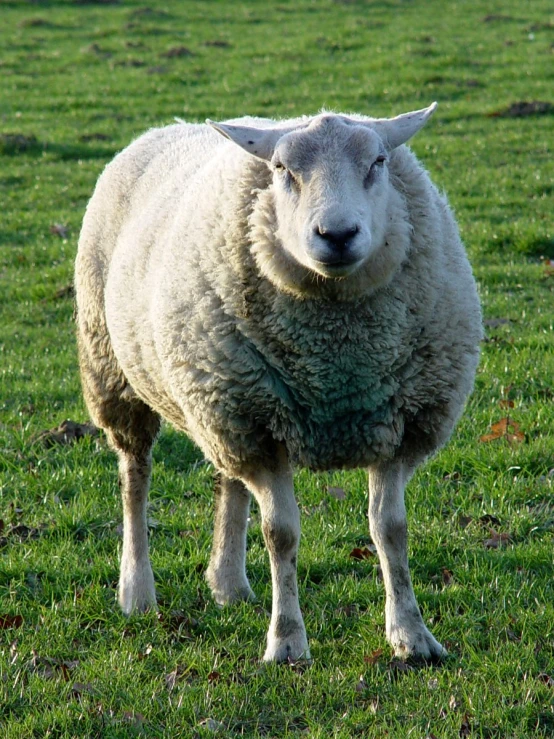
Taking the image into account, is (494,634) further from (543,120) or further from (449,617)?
(543,120)

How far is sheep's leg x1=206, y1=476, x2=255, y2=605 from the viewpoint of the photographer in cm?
455

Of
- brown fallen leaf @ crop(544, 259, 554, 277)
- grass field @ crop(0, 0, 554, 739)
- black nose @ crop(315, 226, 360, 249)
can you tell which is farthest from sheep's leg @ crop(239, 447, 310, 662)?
brown fallen leaf @ crop(544, 259, 554, 277)

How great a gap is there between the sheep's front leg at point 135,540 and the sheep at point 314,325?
2.12 feet

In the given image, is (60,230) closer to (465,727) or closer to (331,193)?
(331,193)

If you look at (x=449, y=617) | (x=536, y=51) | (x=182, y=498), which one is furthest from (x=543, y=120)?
(x=449, y=617)

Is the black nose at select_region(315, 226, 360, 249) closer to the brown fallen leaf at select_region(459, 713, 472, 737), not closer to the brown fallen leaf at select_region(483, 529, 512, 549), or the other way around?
the brown fallen leaf at select_region(459, 713, 472, 737)

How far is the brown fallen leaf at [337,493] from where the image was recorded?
522 centimetres

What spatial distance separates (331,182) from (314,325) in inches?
21.4

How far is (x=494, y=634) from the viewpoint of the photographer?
3.96 m

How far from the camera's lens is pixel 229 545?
4.66m

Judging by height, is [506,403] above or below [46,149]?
above

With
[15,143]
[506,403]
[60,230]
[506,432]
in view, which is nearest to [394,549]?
[506,432]

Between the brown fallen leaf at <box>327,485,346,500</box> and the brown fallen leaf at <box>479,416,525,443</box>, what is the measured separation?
0.88 metres

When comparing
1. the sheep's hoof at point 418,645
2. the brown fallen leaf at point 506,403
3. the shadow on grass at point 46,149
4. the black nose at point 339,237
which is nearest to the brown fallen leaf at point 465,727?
the sheep's hoof at point 418,645
